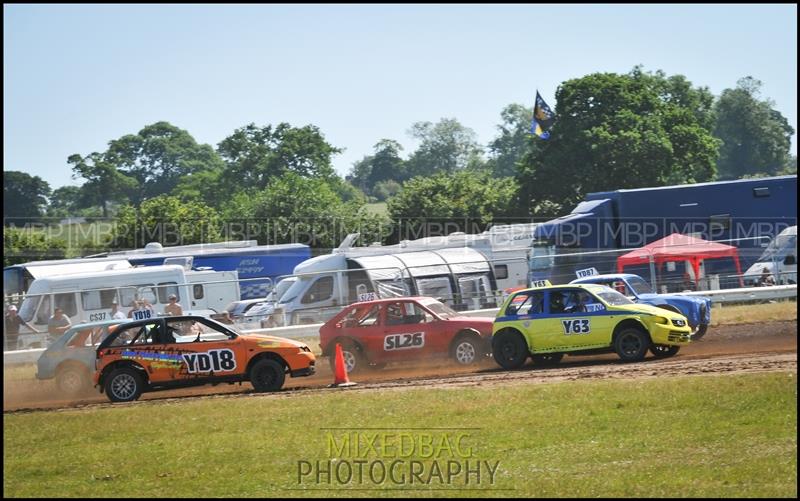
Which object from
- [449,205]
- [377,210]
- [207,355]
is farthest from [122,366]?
[377,210]

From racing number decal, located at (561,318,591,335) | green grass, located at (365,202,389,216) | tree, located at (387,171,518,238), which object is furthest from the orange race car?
green grass, located at (365,202,389,216)

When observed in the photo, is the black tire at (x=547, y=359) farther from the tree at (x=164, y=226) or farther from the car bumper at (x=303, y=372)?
the tree at (x=164, y=226)

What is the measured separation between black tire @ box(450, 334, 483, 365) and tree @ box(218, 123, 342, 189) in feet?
253

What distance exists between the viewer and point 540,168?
59625 millimetres

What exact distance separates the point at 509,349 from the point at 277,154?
7993cm

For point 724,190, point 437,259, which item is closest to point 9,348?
point 437,259

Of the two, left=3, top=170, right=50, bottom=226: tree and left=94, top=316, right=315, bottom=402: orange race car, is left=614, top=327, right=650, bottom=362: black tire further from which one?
left=3, top=170, right=50, bottom=226: tree

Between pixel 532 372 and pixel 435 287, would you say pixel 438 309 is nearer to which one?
pixel 532 372

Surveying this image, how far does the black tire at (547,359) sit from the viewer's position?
64.9 ft

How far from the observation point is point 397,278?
28125 mm

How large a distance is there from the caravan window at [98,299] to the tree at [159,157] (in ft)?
293

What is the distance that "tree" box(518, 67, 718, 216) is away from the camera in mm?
57812

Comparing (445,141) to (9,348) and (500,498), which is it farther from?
(500,498)

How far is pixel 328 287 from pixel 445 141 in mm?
132675
